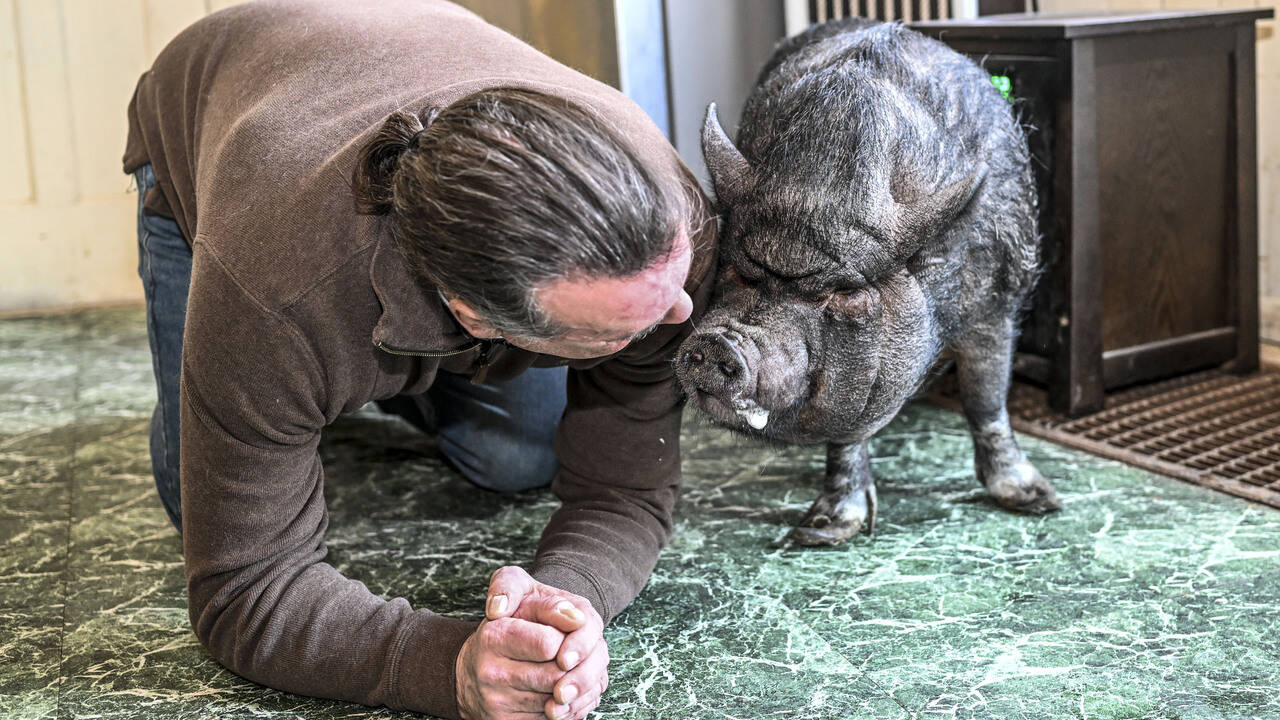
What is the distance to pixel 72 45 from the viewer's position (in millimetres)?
3867

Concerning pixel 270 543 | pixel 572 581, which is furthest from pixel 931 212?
pixel 270 543

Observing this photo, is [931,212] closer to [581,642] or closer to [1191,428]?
[581,642]

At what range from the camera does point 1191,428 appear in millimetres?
2527

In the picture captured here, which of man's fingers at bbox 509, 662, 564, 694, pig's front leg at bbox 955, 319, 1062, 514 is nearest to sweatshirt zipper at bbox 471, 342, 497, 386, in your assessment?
man's fingers at bbox 509, 662, 564, 694

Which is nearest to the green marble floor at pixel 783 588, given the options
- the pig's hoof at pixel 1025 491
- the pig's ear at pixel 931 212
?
the pig's hoof at pixel 1025 491

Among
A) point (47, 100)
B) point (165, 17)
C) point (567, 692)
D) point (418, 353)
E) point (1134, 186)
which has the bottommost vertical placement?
point (567, 692)

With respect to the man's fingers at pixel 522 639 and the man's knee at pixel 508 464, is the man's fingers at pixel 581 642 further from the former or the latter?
the man's knee at pixel 508 464

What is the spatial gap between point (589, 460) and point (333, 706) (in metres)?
0.49

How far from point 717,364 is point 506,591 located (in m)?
0.40

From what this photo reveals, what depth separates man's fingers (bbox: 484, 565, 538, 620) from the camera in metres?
1.39

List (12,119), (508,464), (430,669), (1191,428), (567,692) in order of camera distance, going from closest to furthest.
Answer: (567,692) → (430,669) → (508,464) → (1191,428) → (12,119)

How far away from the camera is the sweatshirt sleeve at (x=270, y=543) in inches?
55.1

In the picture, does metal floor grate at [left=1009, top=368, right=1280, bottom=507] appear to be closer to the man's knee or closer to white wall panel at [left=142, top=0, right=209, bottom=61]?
the man's knee

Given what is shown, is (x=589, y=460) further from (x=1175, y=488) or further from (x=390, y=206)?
(x=1175, y=488)
